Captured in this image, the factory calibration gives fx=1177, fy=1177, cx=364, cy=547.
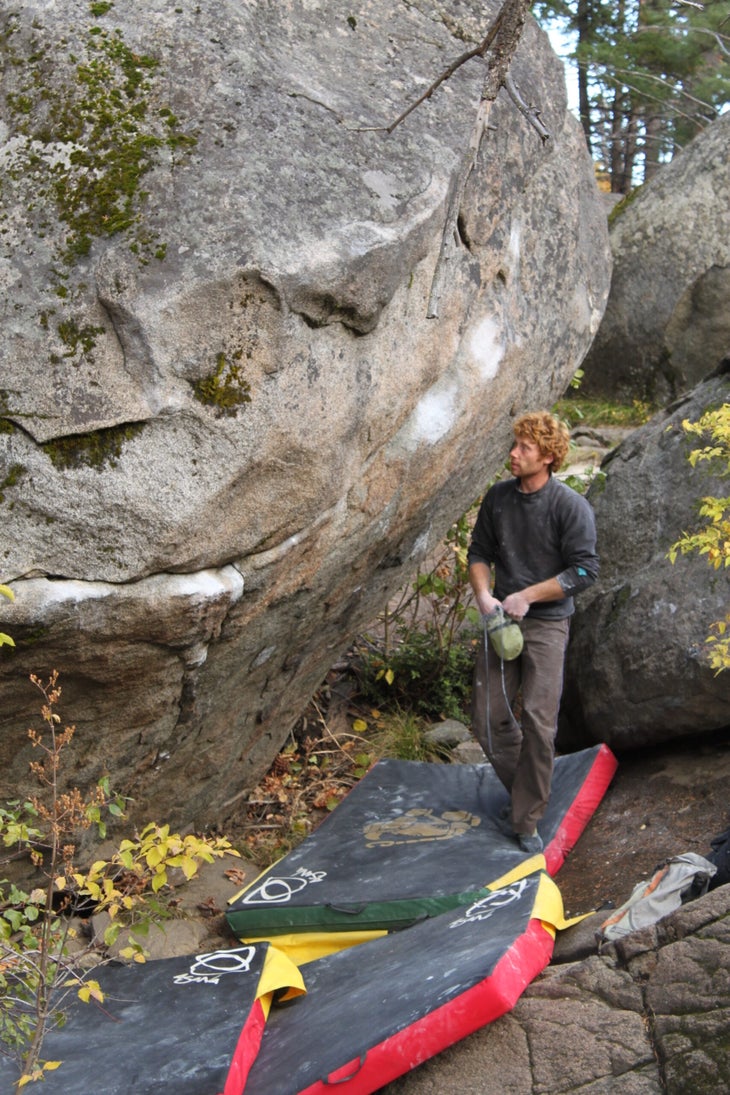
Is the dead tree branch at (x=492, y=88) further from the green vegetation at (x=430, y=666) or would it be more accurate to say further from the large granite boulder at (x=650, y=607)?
the green vegetation at (x=430, y=666)

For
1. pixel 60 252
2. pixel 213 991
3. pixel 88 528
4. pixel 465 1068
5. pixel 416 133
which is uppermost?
pixel 416 133

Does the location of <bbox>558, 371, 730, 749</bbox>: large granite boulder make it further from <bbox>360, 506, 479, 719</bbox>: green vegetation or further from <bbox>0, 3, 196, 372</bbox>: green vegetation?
<bbox>0, 3, 196, 372</bbox>: green vegetation

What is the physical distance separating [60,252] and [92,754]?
176 cm

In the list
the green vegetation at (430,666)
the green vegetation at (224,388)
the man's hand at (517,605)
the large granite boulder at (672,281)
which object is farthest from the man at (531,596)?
the large granite boulder at (672,281)

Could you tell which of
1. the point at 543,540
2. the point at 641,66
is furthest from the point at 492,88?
the point at 641,66

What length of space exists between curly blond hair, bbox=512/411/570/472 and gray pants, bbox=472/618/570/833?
0.72 meters

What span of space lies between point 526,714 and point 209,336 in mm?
2080

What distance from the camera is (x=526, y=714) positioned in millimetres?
4816

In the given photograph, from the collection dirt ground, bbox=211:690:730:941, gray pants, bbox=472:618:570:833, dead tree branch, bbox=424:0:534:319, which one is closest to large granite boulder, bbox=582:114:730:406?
dirt ground, bbox=211:690:730:941

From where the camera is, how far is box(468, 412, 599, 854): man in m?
4.79

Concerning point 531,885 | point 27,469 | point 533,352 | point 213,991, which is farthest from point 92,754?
point 533,352

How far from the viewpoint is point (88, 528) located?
11.9 ft

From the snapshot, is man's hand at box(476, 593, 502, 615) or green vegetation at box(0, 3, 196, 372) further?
man's hand at box(476, 593, 502, 615)

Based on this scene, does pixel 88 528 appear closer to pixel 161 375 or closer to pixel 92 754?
pixel 161 375
